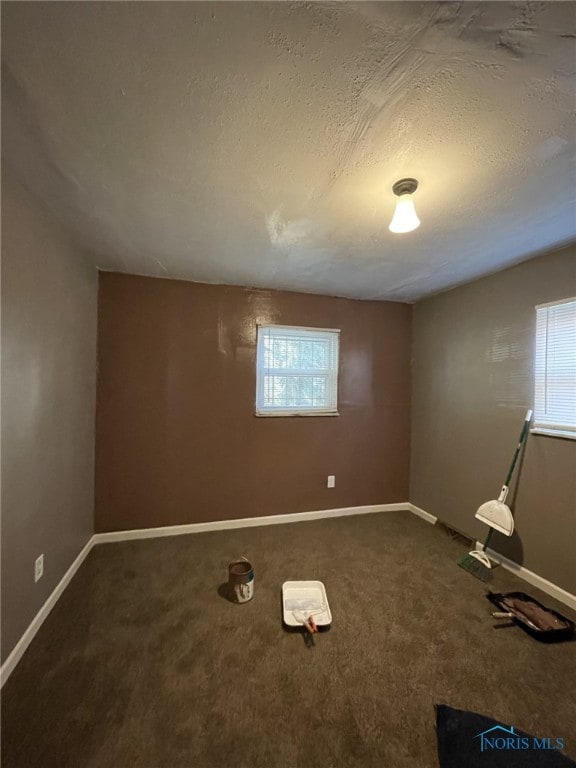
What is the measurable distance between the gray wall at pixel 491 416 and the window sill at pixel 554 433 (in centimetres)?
4

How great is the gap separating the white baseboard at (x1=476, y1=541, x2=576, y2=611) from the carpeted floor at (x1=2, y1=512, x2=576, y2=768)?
6 centimetres

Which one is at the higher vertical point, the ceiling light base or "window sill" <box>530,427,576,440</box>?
the ceiling light base

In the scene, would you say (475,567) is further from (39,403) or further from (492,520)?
(39,403)

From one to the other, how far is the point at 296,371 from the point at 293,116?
2226mm

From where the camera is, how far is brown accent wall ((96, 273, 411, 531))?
2.65 m

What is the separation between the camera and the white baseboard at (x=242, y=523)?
2.64 metres

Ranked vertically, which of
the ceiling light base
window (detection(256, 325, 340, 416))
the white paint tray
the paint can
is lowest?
the white paint tray

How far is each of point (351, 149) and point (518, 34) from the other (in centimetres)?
53

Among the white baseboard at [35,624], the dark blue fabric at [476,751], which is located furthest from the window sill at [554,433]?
the white baseboard at [35,624]

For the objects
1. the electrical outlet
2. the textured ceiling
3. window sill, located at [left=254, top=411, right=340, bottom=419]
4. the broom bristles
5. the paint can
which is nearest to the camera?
the textured ceiling

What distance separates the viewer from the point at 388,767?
1.10m

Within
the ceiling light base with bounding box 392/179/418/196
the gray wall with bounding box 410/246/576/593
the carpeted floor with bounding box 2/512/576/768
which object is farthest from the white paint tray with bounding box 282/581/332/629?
the ceiling light base with bounding box 392/179/418/196

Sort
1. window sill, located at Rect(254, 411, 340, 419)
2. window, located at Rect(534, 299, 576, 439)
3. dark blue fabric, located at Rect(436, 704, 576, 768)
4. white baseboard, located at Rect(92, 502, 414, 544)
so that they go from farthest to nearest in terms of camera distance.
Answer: window sill, located at Rect(254, 411, 340, 419) → white baseboard, located at Rect(92, 502, 414, 544) → window, located at Rect(534, 299, 576, 439) → dark blue fabric, located at Rect(436, 704, 576, 768)

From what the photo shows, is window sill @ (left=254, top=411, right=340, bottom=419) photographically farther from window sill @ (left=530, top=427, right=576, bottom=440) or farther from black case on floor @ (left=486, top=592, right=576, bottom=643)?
black case on floor @ (left=486, top=592, right=576, bottom=643)
